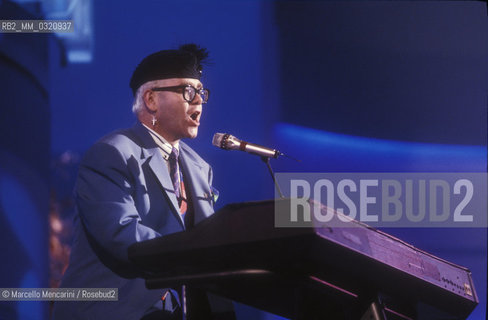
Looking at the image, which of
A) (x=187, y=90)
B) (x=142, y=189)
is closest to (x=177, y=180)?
(x=142, y=189)

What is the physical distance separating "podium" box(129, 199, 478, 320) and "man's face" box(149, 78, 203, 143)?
3.18 feet

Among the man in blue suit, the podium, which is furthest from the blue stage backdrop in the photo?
the podium

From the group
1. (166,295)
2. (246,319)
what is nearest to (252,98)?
(246,319)

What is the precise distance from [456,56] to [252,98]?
4.85ft

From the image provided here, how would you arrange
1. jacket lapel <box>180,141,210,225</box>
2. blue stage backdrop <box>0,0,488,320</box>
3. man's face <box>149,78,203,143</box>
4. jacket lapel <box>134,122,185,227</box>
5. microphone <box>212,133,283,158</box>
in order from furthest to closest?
blue stage backdrop <box>0,0,488,320</box> < man's face <box>149,78,203,143</box> < jacket lapel <box>180,141,210,225</box> < jacket lapel <box>134,122,185,227</box> < microphone <box>212,133,283,158</box>

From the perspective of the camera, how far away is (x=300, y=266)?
1.13 metres

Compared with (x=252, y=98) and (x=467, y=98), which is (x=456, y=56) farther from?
(x=252, y=98)

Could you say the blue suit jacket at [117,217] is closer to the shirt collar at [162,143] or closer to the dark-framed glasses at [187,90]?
the shirt collar at [162,143]

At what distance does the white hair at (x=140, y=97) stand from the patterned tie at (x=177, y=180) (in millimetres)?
238

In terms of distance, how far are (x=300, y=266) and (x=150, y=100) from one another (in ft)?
4.28

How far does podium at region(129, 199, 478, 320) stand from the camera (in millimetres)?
1076

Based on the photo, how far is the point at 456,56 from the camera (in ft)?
11.1

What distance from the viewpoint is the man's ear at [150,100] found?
2.23 m

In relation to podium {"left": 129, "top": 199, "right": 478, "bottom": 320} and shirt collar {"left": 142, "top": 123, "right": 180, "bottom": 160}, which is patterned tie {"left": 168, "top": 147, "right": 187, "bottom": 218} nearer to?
shirt collar {"left": 142, "top": 123, "right": 180, "bottom": 160}
